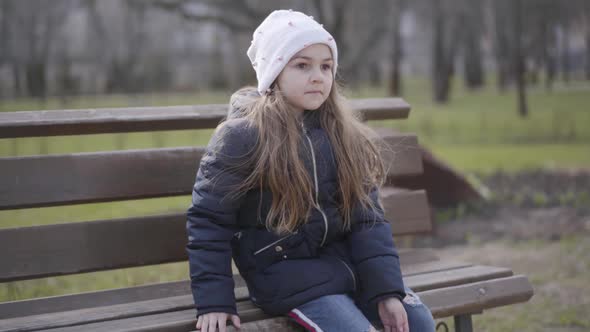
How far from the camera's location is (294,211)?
2400mm

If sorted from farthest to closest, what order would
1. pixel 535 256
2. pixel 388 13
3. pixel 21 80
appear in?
pixel 21 80 → pixel 388 13 → pixel 535 256

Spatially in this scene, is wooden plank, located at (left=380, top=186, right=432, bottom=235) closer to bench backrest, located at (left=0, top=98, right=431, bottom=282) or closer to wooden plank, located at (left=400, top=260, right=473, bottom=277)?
wooden plank, located at (left=400, top=260, right=473, bottom=277)

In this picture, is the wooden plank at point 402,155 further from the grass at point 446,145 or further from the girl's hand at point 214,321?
the girl's hand at point 214,321

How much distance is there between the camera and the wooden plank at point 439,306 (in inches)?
91.1

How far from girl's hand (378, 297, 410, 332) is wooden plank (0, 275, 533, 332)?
263 millimetres

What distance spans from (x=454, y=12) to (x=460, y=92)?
458 inches

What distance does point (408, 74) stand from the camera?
4569 centimetres

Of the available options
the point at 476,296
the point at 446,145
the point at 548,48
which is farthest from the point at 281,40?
the point at 548,48

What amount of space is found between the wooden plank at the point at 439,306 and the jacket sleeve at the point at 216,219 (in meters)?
0.12

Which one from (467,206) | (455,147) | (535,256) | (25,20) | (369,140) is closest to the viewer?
(369,140)

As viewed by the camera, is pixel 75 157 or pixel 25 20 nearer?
pixel 75 157

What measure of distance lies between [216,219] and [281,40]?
62 cm

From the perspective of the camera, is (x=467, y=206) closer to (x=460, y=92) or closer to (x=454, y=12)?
(x=454, y=12)

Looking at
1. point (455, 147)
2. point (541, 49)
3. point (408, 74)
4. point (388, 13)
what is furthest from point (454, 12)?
point (408, 74)
